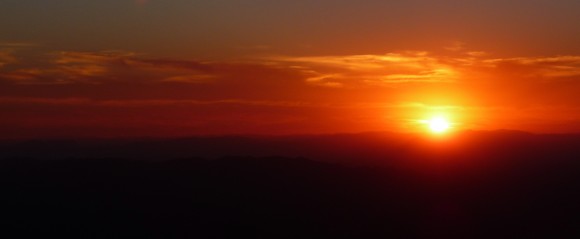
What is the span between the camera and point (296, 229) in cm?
4588

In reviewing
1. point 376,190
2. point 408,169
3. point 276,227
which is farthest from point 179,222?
point 408,169

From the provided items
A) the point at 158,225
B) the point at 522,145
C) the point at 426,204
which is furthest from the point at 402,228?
the point at 522,145

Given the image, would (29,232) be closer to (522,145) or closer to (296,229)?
(296,229)

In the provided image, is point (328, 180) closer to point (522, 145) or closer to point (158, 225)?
point (158, 225)

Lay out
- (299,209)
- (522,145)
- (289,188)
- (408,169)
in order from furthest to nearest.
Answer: (522,145), (408,169), (289,188), (299,209)

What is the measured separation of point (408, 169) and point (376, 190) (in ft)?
25.6

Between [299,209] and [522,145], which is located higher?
[522,145]

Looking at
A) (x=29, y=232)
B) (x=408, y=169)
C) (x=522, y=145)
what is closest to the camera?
(x=29, y=232)

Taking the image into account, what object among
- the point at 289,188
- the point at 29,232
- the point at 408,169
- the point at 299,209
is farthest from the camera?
the point at 408,169

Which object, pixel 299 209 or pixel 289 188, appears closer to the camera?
pixel 299 209

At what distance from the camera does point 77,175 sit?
54375mm

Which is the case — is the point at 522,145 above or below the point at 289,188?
above

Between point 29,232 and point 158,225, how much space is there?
6162mm

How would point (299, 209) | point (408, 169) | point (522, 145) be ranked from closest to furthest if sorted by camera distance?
1. point (299, 209)
2. point (408, 169)
3. point (522, 145)
